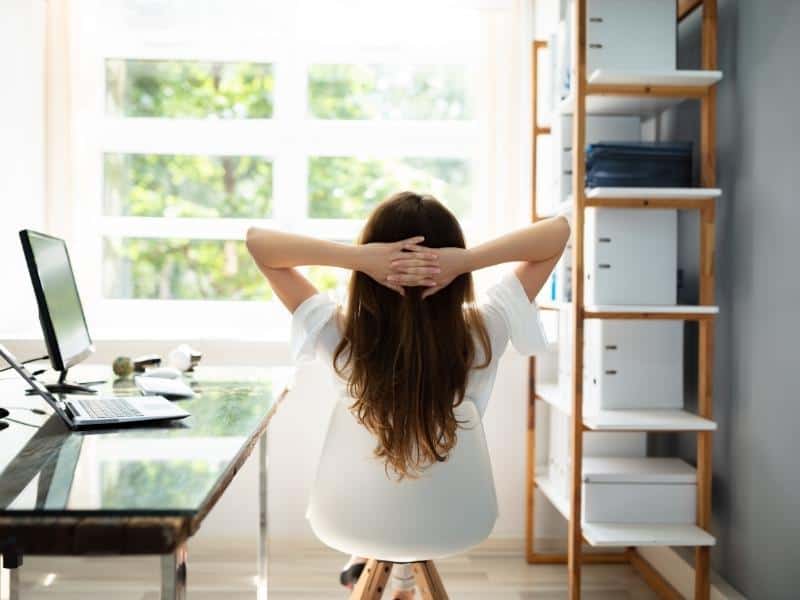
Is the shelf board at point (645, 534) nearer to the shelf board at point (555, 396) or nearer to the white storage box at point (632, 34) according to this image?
the shelf board at point (555, 396)

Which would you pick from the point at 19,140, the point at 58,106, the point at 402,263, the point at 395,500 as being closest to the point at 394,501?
the point at 395,500

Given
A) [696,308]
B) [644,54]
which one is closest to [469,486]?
[696,308]

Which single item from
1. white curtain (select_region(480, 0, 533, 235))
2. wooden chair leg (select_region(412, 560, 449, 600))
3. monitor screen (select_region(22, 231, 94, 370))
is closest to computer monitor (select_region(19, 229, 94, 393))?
monitor screen (select_region(22, 231, 94, 370))

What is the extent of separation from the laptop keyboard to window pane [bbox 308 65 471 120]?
200 cm

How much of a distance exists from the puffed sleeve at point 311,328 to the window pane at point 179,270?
6.02ft

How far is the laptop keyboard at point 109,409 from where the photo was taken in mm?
1506

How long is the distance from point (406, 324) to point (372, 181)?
6.47ft

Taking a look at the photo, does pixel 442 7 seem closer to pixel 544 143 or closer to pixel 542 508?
pixel 544 143

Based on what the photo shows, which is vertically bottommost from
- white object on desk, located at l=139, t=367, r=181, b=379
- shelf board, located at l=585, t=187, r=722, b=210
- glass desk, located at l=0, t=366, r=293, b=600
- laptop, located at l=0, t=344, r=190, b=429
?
glass desk, located at l=0, t=366, r=293, b=600

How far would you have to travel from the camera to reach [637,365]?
238 cm

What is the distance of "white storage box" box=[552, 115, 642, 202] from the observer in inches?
101

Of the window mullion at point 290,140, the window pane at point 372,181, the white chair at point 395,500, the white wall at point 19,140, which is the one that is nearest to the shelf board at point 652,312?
the white chair at point 395,500

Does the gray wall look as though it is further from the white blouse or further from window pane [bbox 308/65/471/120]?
window pane [bbox 308/65/471/120]

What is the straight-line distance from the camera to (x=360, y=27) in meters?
3.28
